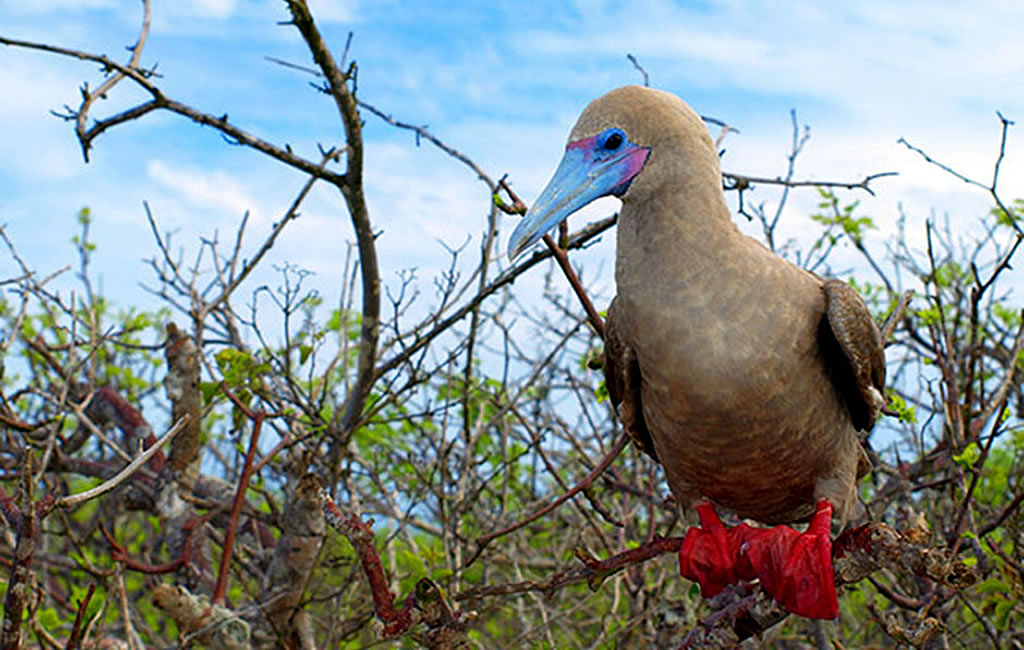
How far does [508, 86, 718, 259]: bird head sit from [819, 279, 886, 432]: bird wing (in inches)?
21.1

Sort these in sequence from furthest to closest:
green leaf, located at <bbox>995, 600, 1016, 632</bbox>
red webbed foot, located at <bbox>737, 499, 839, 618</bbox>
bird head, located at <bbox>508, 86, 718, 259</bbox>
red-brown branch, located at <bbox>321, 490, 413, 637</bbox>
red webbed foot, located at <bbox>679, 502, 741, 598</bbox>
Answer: green leaf, located at <bbox>995, 600, 1016, 632</bbox> < red webbed foot, located at <bbox>679, 502, 741, 598</bbox> < bird head, located at <bbox>508, 86, 718, 259</bbox> < red webbed foot, located at <bbox>737, 499, 839, 618</bbox> < red-brown branch, located at <bbox>321, 490, 413, 637</bbox>

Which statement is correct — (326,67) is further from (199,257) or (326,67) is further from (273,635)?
(273,635)

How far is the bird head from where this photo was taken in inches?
96.4

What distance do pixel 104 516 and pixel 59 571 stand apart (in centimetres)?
143

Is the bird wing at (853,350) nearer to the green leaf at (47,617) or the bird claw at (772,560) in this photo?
the bird claw at (772,560)

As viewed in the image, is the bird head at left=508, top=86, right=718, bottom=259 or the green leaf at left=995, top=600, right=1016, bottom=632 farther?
the green leaf at left=995, top=600, right=1016, bottom=632

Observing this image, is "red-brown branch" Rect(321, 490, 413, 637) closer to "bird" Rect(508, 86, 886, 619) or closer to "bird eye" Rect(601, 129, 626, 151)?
"bird" Rect(508, 86, 886, 619)

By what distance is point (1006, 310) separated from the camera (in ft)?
18.9

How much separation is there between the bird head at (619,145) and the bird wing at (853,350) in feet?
1.76

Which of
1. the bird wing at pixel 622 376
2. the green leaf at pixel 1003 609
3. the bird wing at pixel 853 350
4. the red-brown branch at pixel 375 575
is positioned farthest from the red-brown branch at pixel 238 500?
the green leaf at pixel 1003 609

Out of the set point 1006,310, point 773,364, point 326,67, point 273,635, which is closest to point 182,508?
point 273,635

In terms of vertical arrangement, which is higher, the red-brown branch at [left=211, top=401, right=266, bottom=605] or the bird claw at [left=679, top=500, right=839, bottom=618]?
the red-brown branch at [left=211, top=401, right=266, bottom=605]

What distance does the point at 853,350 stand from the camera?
2.49 m

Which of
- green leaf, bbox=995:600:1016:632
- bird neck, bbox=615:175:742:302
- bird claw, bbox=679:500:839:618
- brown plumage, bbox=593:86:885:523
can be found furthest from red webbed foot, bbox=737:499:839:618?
green leaf, bbox=995:600:1016:632
